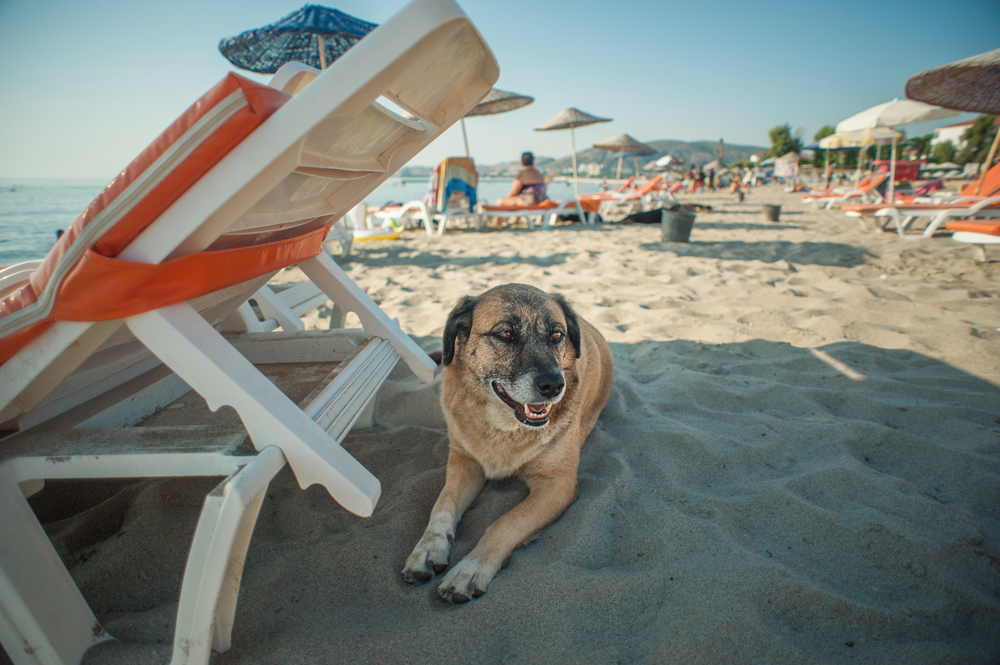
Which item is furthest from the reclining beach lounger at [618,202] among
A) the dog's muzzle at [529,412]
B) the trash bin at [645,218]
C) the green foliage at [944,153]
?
the green foliage at [944,153]

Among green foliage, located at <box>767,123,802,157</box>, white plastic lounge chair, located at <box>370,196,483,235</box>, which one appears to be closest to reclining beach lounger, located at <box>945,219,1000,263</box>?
white plastic lounge chair, located at <box>370,196,483,235</box>

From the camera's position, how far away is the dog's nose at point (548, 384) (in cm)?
205

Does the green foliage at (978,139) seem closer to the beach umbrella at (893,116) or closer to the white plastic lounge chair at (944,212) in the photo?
the beach umbrella at (893,116)

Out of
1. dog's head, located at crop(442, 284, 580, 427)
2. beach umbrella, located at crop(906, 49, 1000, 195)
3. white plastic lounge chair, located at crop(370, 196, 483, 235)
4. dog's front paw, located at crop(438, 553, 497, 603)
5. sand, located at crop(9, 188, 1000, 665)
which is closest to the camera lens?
sand, located at crop(9, 188, 1000, 665)

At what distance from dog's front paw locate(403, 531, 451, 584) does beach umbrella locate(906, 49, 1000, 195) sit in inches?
350

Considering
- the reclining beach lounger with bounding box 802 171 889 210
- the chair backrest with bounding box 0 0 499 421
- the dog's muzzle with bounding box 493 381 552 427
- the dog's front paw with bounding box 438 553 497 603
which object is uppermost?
the chair backrest with bounding box 0 0 499 421

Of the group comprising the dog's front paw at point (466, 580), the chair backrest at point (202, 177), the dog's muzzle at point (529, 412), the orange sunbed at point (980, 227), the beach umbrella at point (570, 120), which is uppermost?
the beach umbrella at point (570, 120)

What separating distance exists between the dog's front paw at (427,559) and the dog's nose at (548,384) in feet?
2.56

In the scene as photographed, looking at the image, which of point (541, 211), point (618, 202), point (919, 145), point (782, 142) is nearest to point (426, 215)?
point (541, 211)

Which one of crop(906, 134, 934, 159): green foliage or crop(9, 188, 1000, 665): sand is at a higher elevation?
crop(906, 134, 934, 159): green foliage

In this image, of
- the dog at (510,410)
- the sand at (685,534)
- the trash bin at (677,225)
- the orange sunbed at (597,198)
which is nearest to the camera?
the sand at (685,534)

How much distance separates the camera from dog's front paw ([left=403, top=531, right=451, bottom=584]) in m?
1.76

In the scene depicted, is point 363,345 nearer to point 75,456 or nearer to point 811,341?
point 75,456

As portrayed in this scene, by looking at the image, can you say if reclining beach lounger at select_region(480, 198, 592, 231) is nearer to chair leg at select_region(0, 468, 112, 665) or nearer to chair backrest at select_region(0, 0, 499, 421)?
chair backrest at select_region(0, 0, 499, 421)
